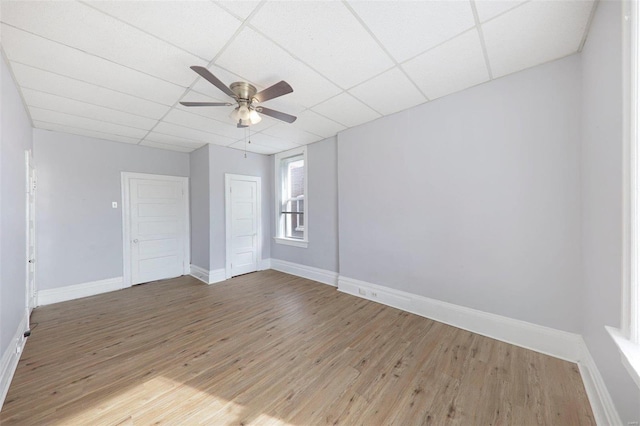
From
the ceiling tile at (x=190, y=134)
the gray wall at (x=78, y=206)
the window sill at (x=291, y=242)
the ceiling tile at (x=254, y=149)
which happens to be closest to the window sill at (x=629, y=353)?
the window sill at (x=291, y=242)

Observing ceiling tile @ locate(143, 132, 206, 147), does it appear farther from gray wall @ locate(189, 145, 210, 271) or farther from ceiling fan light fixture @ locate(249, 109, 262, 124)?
ceiling fan light fixture @ locate(249, 109, 262, 124)

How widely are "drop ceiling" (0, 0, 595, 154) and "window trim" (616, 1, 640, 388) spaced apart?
0.64 m

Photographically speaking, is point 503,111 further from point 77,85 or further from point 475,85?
point 77,85

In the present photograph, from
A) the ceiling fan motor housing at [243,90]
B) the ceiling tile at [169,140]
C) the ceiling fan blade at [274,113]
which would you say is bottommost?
the ceiling fan blade at [274,113]

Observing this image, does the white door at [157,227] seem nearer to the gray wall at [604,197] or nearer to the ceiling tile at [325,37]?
the ceiling tile at [325,37]

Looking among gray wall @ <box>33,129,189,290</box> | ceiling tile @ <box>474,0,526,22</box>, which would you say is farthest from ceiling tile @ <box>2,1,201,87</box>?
gray wall @ <box>33,129,189,290</box>

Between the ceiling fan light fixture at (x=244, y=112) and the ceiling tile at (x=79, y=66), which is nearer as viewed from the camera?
the ceiling tile at (x=79, y=66)

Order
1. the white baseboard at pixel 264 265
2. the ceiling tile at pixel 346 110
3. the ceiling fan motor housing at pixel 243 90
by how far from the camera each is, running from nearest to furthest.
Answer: the ceiling fan motor housing at pixel 243 90
the ceiling tile at pixel 346 110
the white baseboard at pixel 264 265

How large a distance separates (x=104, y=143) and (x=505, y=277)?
6.07m

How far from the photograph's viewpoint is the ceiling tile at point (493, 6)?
57.4 inches

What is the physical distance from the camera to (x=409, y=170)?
2.96 metres

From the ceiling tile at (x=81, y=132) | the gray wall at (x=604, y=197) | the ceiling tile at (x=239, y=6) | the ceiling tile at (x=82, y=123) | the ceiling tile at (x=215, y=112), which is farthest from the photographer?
the ceiling tile at (x=81, y=132)

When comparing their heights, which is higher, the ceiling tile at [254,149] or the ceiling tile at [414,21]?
the ceiling tile at [414,21]

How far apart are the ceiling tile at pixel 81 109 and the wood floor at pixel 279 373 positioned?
2581 millimetres
